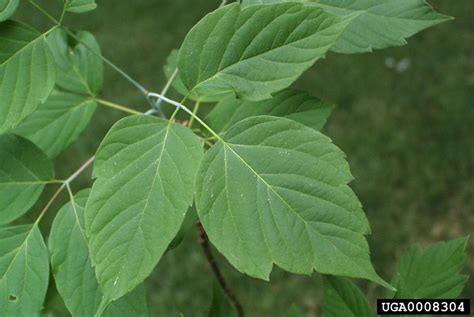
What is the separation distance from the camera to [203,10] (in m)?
4.56

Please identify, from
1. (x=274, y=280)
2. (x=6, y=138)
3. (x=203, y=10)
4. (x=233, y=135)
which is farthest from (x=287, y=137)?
(x=203, y=10)

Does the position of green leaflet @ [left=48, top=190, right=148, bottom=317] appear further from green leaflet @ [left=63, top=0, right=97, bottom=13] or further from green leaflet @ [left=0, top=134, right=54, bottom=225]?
green leaflet @ [left=63, top=0, right=97, bottom=13]

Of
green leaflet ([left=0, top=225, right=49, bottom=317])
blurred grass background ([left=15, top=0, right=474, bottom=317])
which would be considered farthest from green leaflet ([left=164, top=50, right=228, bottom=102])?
blurred grass background ([left=15, top=0, right=474, bottom=317])

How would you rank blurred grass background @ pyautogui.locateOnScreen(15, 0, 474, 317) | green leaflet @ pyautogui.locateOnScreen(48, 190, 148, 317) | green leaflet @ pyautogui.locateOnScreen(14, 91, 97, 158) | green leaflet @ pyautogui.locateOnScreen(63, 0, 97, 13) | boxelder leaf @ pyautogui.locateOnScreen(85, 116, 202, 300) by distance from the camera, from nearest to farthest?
boxelder leaf @ pyautogui.locateOnScreen(85, 116, 202, 300) < green leaflet @ pyautogui.locateOnScreen(48, 190, 148, 317) < green leaflet @ pyautogui.locateOnScreen(63, 0, 97, 13) < green leaflet @ pyautogui.locateOnScreen(14, 91, 97, 158) < blurred grass background @ pyautogui.locateOnScreen(15, 0, 474, 317)

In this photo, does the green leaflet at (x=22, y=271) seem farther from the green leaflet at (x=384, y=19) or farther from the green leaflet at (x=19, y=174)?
the green leaflet at (x=384, y=19)

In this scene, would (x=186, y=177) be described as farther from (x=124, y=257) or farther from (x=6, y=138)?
(x=6, y=138)

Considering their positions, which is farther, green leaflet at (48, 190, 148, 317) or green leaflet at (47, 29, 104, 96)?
green leaflet at (47, 29, 104, 96)

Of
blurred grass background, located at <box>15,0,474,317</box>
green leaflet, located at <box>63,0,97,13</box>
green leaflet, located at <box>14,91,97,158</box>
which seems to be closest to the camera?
green leaflet, located at <box>63,0,97,13</box>

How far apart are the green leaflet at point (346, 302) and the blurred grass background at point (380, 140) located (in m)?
1.70

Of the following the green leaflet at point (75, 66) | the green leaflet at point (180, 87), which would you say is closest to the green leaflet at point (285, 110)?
the green leaflet at point (180, 87)

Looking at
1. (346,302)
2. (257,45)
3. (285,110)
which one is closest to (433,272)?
(346,302)

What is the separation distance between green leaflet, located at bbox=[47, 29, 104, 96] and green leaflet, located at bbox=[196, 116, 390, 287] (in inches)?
15.9

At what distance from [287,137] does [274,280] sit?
2.22 m

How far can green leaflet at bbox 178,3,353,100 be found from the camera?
77 centimetres
